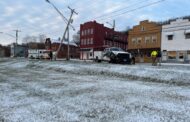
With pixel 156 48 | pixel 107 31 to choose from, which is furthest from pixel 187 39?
pixel 107 31

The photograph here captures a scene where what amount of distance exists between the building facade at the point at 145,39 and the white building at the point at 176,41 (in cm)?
209

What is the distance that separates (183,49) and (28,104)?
49735mm

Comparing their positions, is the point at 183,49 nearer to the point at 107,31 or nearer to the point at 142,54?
the point at 142,54

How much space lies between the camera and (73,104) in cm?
1022

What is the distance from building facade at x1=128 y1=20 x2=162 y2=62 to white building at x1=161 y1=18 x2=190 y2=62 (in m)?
2.09

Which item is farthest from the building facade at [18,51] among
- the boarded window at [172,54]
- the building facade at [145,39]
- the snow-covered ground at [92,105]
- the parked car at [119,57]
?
the snow-covered ground at [92,105]

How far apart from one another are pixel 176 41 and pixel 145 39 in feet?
30.6

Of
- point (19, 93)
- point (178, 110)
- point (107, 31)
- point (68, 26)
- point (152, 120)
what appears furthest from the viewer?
point (107, 31)

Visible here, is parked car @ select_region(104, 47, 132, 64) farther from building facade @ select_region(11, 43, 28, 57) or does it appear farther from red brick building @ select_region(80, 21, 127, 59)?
building facade @ select_region(11, 43, 28, 57)

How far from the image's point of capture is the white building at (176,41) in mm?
55656

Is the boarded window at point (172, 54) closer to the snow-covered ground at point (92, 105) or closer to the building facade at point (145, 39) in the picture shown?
the building facade at point (145, 39)

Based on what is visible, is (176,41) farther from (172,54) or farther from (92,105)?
(92,105)

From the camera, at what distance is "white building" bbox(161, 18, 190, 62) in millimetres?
55656

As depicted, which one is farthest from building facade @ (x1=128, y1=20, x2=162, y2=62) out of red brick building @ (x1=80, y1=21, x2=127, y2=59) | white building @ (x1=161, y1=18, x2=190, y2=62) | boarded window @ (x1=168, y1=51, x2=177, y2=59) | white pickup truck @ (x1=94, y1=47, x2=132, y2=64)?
white pickup truck @ (x1=94, y1=47, x2=132, y2=64)
